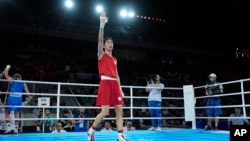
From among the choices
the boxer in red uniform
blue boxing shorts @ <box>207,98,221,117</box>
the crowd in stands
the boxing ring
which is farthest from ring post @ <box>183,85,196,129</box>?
the crowd in stands

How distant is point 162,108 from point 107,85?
9.21 feet

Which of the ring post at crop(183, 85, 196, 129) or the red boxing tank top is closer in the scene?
the red boxing tank top

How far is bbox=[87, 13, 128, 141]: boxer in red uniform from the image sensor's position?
11.1 ft

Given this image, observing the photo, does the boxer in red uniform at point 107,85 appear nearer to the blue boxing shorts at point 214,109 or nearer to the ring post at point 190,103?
the blue boxing shorts at point 214,109

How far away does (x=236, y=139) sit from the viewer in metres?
1.98

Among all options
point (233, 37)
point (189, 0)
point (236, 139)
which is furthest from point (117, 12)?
point (236, 139)

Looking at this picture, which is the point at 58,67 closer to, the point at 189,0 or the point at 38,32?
the point at 38,32

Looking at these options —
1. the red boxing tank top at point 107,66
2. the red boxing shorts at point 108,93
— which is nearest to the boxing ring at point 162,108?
the red boxing shorts at point 108,93

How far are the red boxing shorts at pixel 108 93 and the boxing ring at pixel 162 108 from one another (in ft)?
2.62

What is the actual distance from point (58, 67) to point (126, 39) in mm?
4415

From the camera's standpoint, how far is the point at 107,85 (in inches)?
136

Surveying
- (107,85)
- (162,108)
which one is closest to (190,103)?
(162,108)

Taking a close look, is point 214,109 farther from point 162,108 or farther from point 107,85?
point 107,85

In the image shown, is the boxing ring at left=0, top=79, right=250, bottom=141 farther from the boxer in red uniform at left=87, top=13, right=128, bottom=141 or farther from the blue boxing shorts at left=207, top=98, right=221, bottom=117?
the boxer in red uniform at left=87, top=13, right=128, bottom=141
